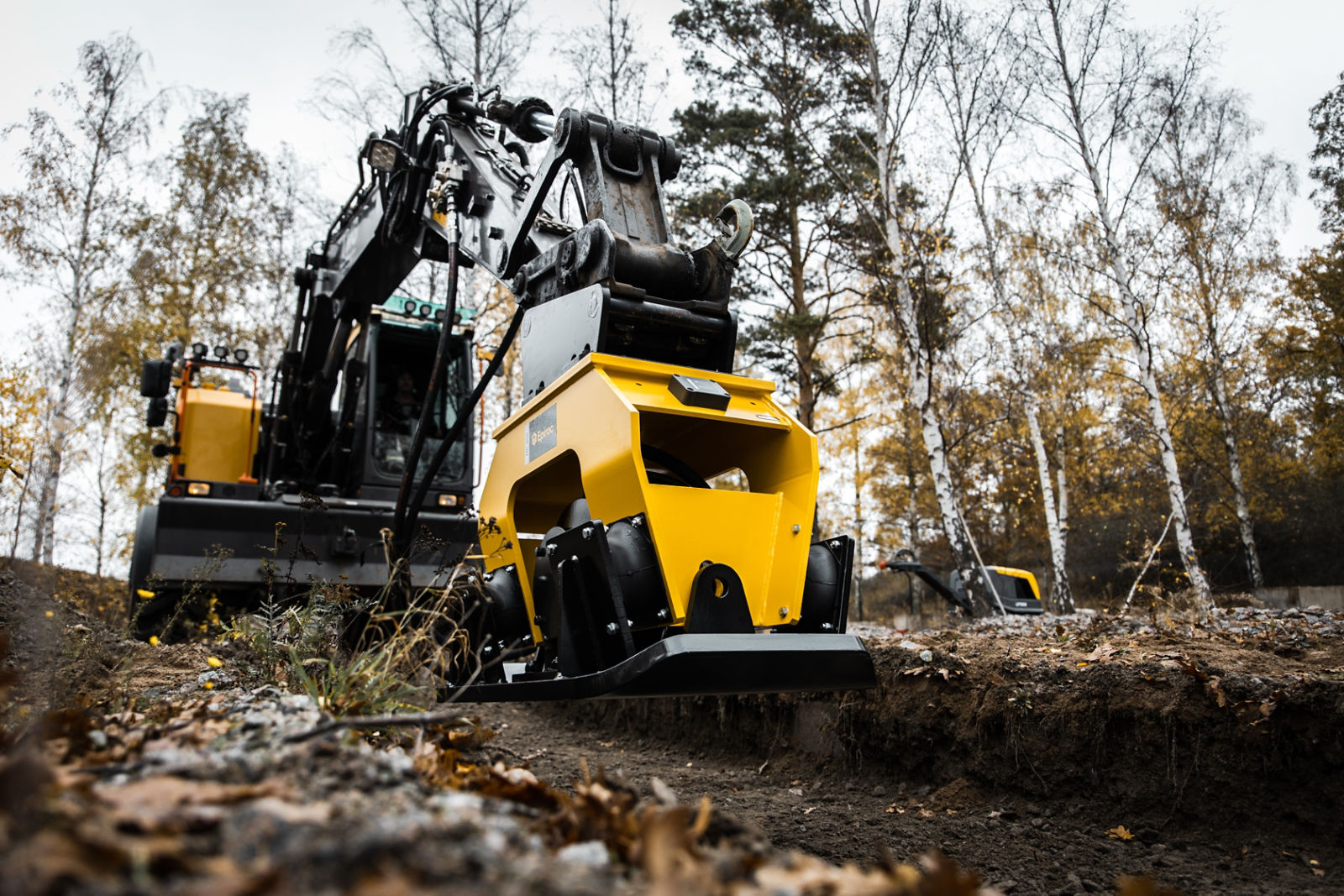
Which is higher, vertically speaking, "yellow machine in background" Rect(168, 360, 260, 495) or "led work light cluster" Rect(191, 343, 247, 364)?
"led work light cluster" Rect(191, 343, 247, 364)

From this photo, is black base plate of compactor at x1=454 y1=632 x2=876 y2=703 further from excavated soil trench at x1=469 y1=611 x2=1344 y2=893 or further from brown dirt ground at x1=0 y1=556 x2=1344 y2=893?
excavated soil trench at x1=469 y1=611 x2=1344 y2=893

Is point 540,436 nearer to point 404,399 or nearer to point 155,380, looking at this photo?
point 404,399

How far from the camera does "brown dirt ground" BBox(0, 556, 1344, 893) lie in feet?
9.61

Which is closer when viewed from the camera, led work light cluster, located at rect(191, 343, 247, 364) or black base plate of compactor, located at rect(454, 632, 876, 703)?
black base plate of compactor, located at rect(454, 632, 876, 703)

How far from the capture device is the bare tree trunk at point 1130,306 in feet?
34.9

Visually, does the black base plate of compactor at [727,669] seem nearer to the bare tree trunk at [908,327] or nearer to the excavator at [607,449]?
the excavator at [607,449]

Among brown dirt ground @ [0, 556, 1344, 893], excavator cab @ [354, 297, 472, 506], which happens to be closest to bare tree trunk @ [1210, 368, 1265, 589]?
brown dirt ground @ [0, 556, 1344, 893]

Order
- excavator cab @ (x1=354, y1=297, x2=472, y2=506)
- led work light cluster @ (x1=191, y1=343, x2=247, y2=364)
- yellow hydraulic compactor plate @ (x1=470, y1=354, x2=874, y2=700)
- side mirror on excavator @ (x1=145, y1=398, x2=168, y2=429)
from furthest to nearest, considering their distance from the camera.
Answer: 1. led work light cluster @ (x1=191, y1=343, x2=247, y2=364)
2. side mirror on excavator @ (x1=145, y1=398, x2=168, y2=429)
3. excavator cab @ (x1=354, y1=297, x2=472, y2=506)
4. yellow hydraulic compactor plate @ (x1=470, y1=354, x2=874, y2=700)

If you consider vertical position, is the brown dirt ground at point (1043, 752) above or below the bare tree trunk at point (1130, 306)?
below

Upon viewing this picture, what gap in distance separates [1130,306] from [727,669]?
11198 mm

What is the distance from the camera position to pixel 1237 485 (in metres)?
18.0

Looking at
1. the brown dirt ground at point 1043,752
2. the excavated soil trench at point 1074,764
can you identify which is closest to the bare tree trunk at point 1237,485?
the brown dirt ground at point 1043,752

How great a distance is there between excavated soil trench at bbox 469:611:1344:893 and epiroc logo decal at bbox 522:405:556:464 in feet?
5.73

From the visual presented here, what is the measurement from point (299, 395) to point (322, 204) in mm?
11869
